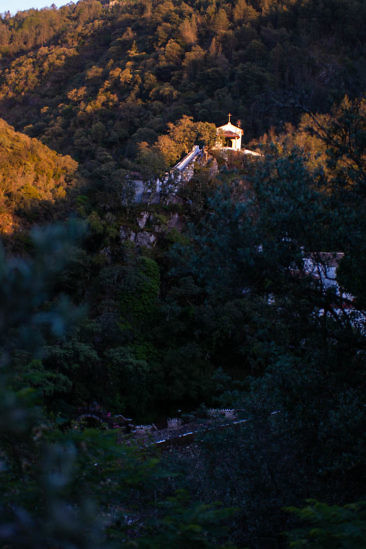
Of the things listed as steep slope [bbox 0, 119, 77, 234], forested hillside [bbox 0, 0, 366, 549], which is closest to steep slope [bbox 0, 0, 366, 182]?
forested hillside [bbox 0, 0, 366, 549]

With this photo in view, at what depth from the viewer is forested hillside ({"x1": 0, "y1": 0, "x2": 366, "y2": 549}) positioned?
6.25ft

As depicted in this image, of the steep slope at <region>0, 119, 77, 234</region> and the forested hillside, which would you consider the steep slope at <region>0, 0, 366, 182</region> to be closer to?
the forested hillside

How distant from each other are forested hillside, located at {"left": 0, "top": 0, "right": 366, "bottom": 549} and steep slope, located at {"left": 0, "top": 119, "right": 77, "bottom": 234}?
7cm

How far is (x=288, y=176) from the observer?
4.96 metres

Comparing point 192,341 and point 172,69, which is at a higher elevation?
point 172,69

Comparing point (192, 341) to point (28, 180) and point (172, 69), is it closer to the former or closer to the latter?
point (28, 180)

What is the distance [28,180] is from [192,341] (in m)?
7.28

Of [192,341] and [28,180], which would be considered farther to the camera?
[28,180]

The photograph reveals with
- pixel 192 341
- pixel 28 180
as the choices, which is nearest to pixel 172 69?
pixel 28 180

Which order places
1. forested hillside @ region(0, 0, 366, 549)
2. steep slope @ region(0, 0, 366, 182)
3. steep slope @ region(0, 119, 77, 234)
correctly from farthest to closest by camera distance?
steep slope @ region(0, 0, 366, 182) → steep slope @ region(0, 119, 77, 234) → forested hillside @ region(0, 0, 366, 549)

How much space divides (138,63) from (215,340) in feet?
119

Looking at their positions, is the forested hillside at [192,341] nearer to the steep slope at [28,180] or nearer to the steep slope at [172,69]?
the steep slope at [28,180]

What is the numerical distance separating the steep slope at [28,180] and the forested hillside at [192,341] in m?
0.07

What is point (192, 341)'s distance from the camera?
1184 cm
